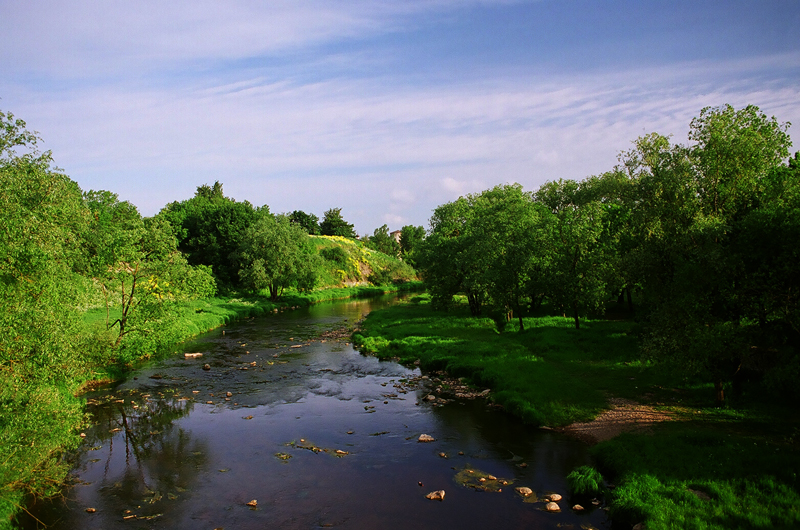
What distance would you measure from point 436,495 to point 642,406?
11911mm

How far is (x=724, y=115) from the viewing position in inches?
811

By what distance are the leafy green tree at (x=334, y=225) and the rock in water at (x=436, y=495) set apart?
131m

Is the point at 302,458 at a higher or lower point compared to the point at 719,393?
lower

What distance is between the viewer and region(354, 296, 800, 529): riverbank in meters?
13.4

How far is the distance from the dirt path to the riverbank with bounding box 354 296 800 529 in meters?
0.28

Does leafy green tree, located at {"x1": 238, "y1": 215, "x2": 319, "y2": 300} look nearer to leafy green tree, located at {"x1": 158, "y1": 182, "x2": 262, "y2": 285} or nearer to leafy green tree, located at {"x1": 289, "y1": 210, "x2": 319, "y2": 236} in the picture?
leafy green tree, located at {"x1": 158, "y1": 182, "x2": 262, "y2": 285}

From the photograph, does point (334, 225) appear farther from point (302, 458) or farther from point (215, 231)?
point (302, 458)

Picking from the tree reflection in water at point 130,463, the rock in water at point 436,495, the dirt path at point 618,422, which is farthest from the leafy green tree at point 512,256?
the tree reflection in water at point 130,463

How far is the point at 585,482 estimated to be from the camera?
51.5 ft

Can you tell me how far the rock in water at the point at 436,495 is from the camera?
15500 mm

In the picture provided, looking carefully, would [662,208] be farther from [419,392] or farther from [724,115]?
[419,392]

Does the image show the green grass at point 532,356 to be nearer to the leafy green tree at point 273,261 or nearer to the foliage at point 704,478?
the foliage at point 704,478

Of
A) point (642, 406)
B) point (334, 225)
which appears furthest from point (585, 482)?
point (334, 225)

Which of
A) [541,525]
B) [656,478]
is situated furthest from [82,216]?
[656,478]
